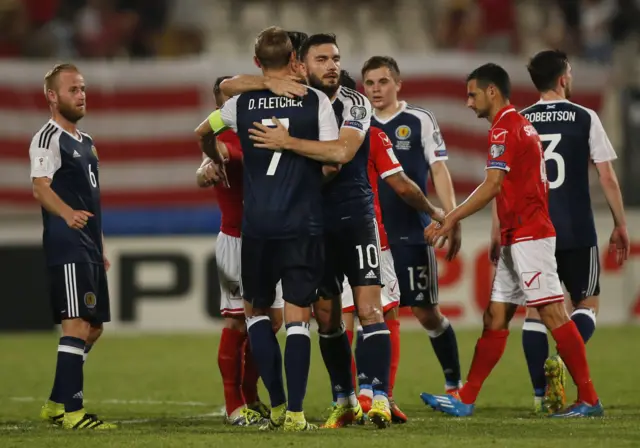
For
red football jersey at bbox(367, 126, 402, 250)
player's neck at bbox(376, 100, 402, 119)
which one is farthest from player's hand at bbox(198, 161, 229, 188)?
player's neck at bbox(376, 100, 402, 119)

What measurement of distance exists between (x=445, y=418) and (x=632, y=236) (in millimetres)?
6785

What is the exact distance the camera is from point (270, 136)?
6922mm

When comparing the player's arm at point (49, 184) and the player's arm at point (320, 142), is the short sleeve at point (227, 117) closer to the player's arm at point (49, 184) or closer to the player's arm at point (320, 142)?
the player's arm at point (320, 142)

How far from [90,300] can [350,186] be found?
1.70 m

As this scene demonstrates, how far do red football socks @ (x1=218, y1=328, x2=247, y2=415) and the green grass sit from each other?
0.19 m

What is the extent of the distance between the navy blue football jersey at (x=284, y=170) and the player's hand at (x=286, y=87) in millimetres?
40

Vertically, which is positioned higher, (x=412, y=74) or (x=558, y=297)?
(x=412, y=74)

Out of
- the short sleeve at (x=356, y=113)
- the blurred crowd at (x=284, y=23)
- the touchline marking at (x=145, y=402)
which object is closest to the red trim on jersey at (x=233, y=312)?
the touchline marking at (x=145, y=402)

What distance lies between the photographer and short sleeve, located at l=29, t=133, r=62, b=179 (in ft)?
24.8

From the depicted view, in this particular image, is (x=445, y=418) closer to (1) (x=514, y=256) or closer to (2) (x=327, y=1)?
(1) (x=514, y=256)

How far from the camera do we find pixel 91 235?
7.76 m


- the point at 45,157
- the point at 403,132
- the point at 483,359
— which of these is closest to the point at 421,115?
the point at 403,132

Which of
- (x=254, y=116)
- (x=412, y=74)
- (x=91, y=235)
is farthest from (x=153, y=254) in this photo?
(x=254, y=116)

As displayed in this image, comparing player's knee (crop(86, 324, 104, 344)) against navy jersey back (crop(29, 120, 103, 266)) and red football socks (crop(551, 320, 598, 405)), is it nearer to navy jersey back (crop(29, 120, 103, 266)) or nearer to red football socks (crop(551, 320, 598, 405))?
navy jersey back (crop(29, 120, 103, 266))
